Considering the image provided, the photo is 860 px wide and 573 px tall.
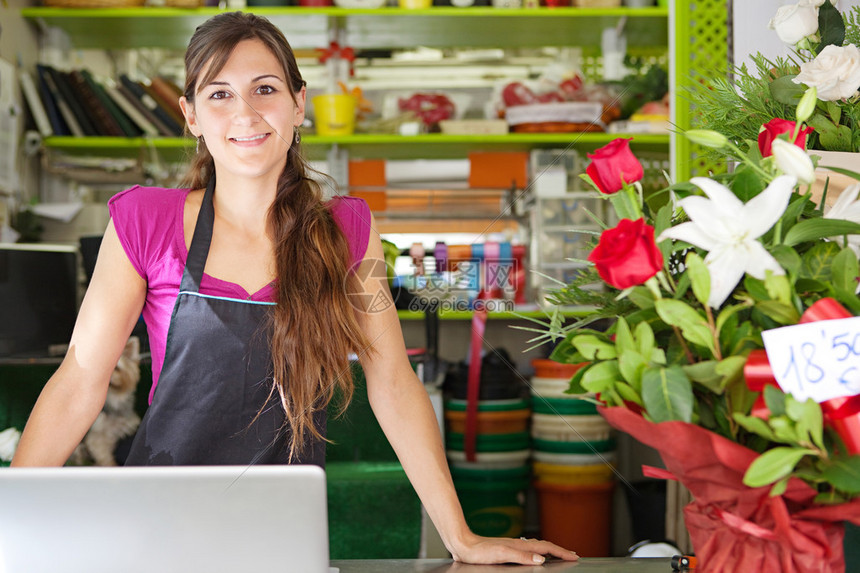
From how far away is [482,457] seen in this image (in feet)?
8.44

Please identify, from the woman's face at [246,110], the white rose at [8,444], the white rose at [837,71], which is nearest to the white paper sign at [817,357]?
Answer: the white rose at [837,71]

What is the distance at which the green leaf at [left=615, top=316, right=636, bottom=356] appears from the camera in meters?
0.51

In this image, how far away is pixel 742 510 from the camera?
503 millimetres

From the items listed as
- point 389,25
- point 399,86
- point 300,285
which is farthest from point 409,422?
point 399,86

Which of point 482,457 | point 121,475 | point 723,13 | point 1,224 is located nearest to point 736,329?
point 121,475

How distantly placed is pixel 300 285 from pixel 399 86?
2.55 metres

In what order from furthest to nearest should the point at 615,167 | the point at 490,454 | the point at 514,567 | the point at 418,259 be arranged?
1. the point at 490,454
2. the point at 418,259
3. the point at 514,567
4. the point at 615,167

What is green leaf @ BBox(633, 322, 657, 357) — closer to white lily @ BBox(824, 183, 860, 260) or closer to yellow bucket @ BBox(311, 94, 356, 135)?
white lily @ BBox(824, 183, 860, 260)

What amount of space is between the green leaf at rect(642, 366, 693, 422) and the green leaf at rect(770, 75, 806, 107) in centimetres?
40

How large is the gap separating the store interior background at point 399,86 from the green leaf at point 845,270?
176 cm

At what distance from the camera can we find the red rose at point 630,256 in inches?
18.8

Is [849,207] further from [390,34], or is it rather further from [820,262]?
[390,34]

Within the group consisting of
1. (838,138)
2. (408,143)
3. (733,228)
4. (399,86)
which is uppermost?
(399,86)

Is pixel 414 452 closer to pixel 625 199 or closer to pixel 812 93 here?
pixel 625 199
